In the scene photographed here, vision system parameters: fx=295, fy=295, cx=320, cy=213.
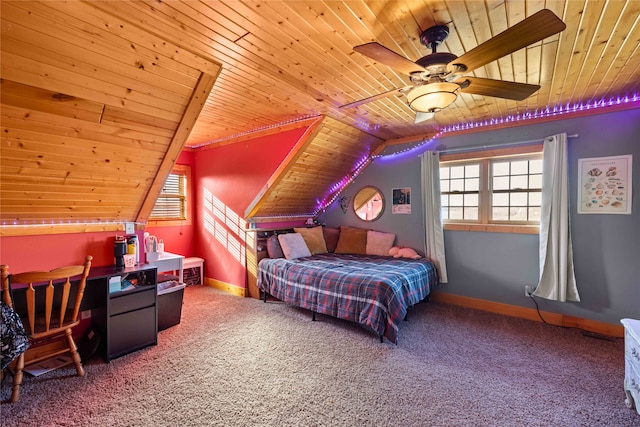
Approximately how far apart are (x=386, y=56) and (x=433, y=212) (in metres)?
2.81

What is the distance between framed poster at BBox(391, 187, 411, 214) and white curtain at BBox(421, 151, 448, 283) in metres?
0.29

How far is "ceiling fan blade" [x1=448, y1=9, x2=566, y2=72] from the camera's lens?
48.3 inches

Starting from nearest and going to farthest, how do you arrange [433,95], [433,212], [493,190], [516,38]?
[516,38] < [433,95] < [493,190] < [433,212]

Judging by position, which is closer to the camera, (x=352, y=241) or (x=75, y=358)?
(x=75, y=358)

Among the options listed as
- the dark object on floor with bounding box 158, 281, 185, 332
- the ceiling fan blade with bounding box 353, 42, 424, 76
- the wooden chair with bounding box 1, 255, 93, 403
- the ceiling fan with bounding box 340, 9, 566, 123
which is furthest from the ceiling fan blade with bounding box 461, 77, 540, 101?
the dark object on floor with bounding box 158, 281, 185, 332

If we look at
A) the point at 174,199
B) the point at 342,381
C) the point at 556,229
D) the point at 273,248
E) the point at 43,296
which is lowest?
the point at 342,381

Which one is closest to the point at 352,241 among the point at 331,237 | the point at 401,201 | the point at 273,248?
the point at 331,237

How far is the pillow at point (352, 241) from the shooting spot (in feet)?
14.9

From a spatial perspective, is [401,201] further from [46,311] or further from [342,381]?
[46,311]

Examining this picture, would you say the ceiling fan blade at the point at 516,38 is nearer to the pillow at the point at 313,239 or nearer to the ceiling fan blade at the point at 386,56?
the ceiling fan blade at the point at 386,56

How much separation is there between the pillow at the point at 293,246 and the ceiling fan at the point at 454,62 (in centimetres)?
270

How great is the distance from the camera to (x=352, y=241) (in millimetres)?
4586

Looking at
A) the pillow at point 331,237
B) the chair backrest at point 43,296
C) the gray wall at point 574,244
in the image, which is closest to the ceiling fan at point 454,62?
the gray wall at point 574,244

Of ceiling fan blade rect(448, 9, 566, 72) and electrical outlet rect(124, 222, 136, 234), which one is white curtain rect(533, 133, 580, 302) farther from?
electrical outlet rect(124, 222, 136, 234)
